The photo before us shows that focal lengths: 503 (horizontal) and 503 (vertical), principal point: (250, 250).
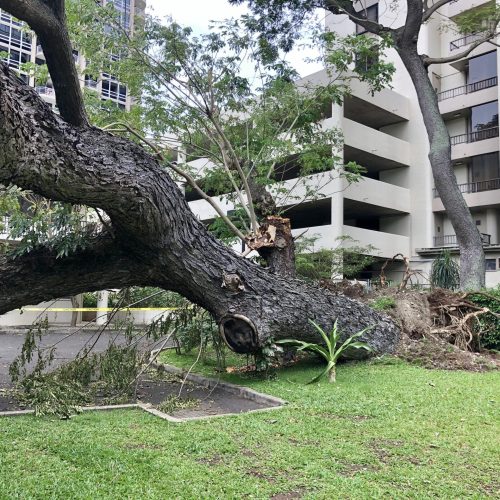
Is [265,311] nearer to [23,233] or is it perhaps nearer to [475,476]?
[23,233]

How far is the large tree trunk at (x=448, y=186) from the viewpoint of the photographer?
1338cm

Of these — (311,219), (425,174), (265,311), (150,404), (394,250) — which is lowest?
(150,404)

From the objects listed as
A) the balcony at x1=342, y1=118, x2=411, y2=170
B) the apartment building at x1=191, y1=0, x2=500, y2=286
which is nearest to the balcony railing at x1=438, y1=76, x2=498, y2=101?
the apartment building at x1=191, y1=0, x2=500, y2=286

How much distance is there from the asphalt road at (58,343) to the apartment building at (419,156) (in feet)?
36.7

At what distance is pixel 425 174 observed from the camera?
23859mm

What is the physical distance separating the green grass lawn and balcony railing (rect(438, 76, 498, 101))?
68.9 feet

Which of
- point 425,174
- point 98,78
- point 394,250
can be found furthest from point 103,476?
point 425,174

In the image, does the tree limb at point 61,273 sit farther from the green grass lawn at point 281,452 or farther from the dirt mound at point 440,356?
the dirt mound at point 440,356

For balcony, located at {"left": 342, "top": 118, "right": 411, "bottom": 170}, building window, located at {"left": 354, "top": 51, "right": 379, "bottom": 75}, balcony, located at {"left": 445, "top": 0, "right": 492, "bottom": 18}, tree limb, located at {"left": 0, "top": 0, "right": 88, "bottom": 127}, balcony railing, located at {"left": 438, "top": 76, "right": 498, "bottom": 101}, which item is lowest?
tree limb, located at {"left": 0, "top": 0, "right": 88, "bottom": 127}

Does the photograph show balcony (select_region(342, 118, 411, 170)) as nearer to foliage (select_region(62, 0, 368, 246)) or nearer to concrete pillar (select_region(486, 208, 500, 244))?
concrete pillar (select_region(486, 208, 500, 244))

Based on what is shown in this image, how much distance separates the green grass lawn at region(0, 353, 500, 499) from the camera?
3.39 meters

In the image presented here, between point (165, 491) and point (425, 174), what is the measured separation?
904 inches

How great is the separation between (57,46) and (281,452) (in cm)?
438

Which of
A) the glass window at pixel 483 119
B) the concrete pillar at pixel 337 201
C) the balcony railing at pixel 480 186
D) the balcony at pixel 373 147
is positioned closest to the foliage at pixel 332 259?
the concrete pillar at pixel 337 201
